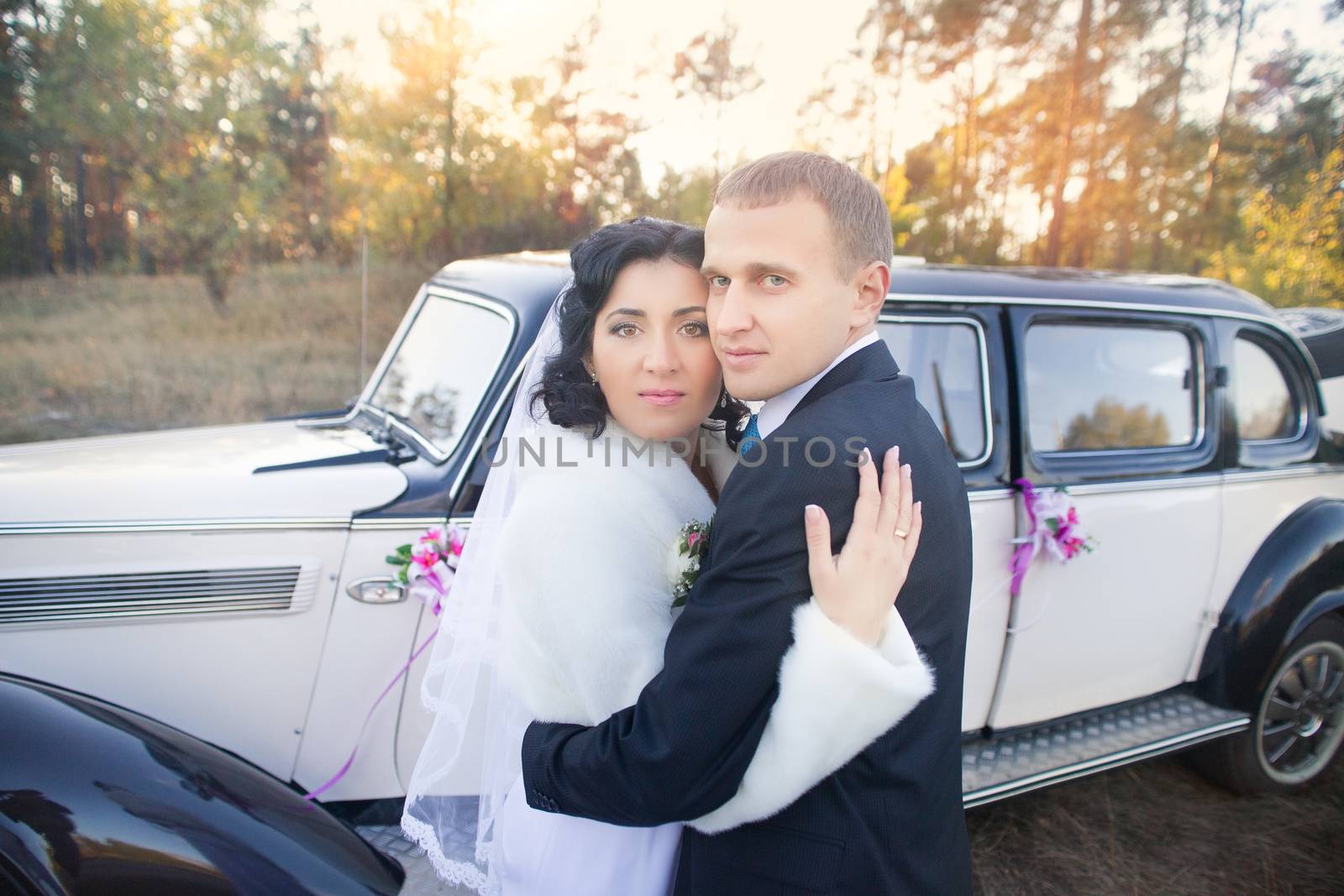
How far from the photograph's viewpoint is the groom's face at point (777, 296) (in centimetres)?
141

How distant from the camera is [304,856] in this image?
1849mm

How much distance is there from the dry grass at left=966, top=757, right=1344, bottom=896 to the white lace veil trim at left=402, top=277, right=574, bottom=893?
83.4 inches

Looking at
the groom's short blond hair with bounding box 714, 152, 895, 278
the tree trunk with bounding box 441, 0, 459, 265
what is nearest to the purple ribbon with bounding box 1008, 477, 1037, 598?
the groom's short blond hair with bounding box 714, 152, 895, 278

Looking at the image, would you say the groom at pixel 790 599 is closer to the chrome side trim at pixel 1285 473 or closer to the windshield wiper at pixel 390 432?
the windshield wiper at pixel 390 432

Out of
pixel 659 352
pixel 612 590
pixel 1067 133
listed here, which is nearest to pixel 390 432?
pixel 659 352

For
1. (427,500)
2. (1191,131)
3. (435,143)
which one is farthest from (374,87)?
(1191,131)

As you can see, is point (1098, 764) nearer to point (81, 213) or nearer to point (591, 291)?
point (591, 291)

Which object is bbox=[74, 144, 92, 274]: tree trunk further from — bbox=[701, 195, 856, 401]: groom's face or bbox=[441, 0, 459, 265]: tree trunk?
bbox=[701, 195, 856, 401]: groom's face

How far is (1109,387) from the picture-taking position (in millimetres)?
3355

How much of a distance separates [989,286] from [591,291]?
195cm

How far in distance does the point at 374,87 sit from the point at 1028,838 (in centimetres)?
1547

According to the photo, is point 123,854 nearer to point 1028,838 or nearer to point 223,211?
point 1028,838

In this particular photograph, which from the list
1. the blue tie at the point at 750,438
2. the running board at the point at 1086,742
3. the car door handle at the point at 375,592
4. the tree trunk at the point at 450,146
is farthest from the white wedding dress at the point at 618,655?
the tree trunk at the point at 450,146

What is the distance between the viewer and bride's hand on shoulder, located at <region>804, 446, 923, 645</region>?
1239 mm
